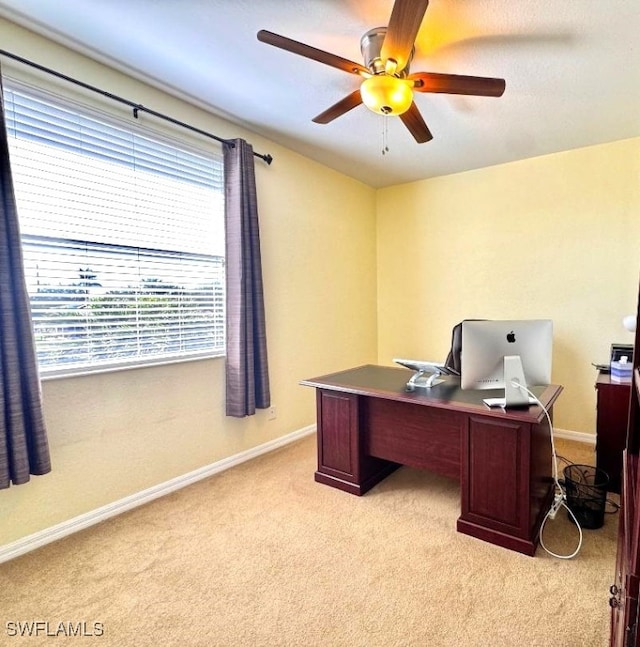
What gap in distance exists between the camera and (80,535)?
211cm

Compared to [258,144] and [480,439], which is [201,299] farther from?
[480,439]

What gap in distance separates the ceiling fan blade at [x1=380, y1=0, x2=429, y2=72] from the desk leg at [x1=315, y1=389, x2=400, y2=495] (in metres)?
1.82

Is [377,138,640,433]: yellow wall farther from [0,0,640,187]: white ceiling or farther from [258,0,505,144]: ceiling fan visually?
[258,0,505,144]: ceiling fan

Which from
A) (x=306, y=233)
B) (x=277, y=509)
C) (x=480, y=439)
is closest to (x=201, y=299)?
(x=306, y=233)

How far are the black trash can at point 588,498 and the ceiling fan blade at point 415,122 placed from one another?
86.5 inches

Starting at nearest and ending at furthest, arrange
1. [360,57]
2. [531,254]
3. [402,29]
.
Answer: [402,29]
[360,57]
[531,254]

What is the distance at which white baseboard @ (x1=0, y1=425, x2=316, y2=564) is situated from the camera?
196 centimetres

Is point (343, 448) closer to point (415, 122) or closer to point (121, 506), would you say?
point (121, 506)

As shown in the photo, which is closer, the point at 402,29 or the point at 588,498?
the point at 402,29

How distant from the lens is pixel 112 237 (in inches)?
91.0

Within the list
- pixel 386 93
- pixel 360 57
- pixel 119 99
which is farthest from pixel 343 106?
pixel 119 99

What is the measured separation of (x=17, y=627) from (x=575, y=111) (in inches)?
162

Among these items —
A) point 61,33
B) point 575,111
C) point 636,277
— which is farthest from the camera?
point 636,277

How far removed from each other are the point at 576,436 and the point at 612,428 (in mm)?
1103
